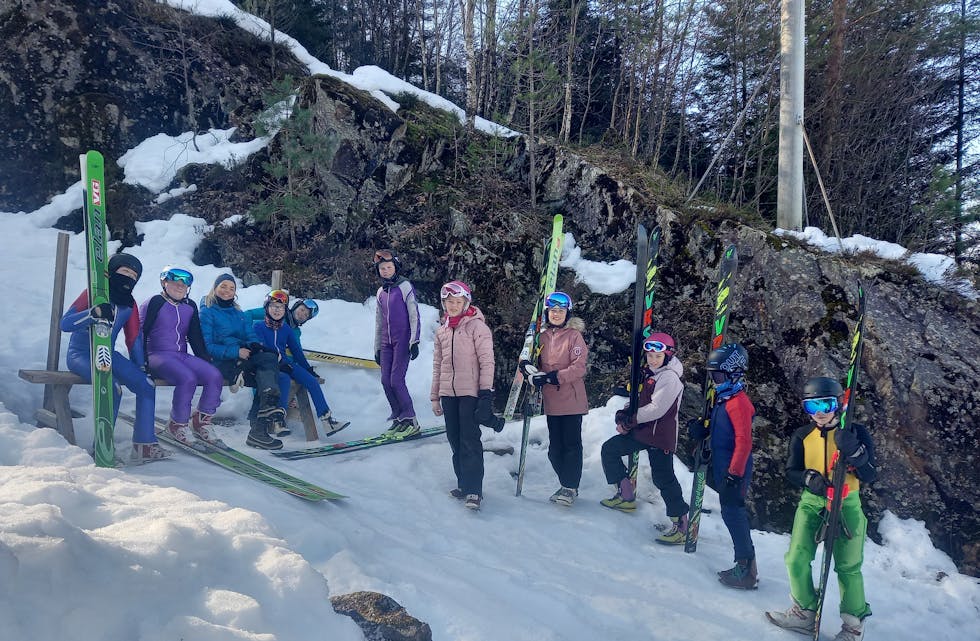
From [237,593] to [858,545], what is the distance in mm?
3692

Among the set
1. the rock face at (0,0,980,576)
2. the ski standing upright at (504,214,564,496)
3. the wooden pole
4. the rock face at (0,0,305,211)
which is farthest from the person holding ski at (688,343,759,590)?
the rock face at (0,0,305,211)

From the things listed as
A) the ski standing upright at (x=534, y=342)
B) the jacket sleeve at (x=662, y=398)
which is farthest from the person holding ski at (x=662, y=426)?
the ski standing upright at (x=534, y=342)

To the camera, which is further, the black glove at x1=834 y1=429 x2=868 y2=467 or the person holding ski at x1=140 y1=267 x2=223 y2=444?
the person holding ski at x1=140 y1=267 x2=223 y2=444

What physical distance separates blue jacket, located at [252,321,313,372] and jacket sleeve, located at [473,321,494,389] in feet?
8.73

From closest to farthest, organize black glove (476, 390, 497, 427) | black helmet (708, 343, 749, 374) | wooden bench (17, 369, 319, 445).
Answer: black helmet (708, 343, 749, 374), wooden bench (17, 369, 319, 445), black glove (476, 390, 497, 427)

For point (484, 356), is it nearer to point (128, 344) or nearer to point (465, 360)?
point (465, 360)

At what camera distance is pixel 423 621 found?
10.1 ft

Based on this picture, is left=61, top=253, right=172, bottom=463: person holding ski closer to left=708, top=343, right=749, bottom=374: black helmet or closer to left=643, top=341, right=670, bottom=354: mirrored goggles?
left=643, top=341, right=670, bottom=354: mirrored goggles

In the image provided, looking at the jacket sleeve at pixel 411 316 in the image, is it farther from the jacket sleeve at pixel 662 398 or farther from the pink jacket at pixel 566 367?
the jacket sleeve at pixel 662 398

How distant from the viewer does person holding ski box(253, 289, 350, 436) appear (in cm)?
648

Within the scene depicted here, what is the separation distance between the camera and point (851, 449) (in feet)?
11.9

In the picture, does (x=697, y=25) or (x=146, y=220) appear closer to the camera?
(x=146, y=220)

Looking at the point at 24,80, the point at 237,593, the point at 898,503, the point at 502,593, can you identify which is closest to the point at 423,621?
the point at 502,593

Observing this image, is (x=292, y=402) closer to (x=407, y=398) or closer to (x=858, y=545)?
(x=407, y=398)
